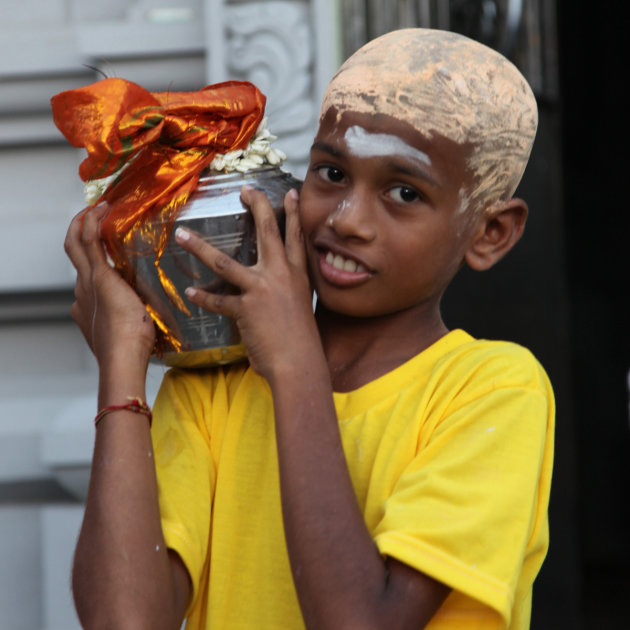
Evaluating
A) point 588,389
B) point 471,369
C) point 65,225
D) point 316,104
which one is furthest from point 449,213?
point 588,389

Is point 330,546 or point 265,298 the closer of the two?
point 330,546

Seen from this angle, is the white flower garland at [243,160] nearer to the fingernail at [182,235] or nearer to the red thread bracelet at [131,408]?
the fingernail at [182,235]

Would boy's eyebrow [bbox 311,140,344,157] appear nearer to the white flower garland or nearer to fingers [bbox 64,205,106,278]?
the white flower garland

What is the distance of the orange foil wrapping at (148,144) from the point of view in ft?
4.36

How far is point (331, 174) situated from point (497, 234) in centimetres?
27

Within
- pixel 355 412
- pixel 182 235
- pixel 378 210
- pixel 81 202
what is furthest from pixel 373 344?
pixel 81 202

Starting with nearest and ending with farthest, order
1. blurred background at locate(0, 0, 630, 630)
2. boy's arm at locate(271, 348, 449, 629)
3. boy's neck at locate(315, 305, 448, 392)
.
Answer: boy's arm at locate(271, 348, 449, 629) → boy's neck at locate(315, 305, 448, 392) → blurred background at locate(0, 0, 630, 630)

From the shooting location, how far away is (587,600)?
4090 millimetres

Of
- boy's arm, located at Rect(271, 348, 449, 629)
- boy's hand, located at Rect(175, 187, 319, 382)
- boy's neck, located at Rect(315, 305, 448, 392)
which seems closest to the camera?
boy's arm, located at Rect(271, 348, 449, 629)

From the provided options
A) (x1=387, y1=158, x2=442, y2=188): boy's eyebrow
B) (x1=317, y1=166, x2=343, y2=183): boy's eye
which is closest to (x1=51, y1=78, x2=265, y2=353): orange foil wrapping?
(x1=317, y1=166, x2=343, y2=183): boy's eye

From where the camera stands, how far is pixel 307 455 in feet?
4.02

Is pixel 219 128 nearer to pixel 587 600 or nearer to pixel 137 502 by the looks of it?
pixel 137 502

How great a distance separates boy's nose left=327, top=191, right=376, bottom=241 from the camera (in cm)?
129

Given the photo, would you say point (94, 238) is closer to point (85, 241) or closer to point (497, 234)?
point (85, 241)
